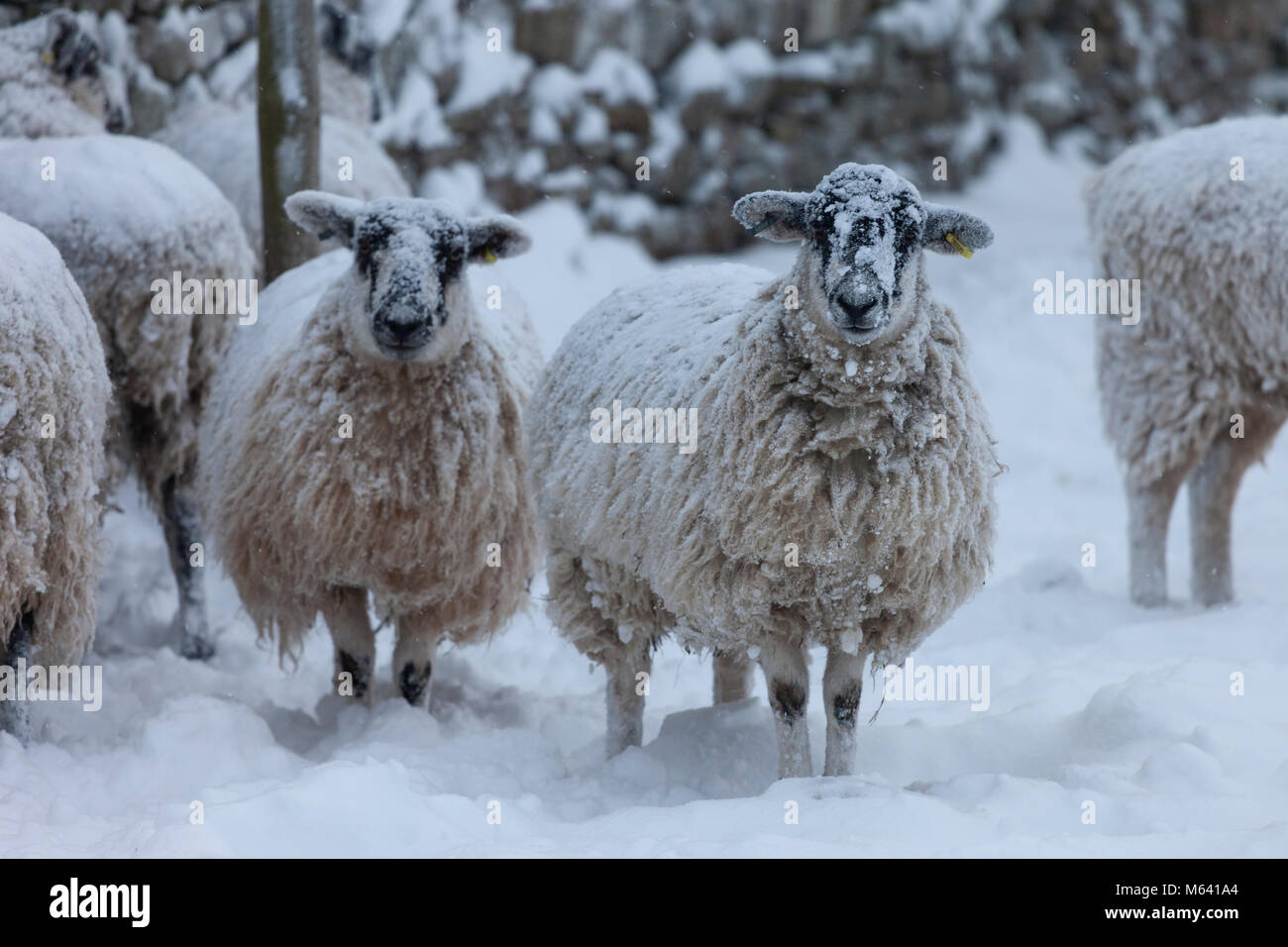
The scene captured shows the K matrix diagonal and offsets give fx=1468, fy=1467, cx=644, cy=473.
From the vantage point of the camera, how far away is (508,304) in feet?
17.9

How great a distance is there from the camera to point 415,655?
5055mm

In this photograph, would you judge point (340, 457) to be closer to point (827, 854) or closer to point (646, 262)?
point (827, 854)

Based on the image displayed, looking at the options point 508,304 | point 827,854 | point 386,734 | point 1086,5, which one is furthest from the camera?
point 1086,5

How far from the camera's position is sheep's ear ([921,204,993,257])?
Answer: 3834mm

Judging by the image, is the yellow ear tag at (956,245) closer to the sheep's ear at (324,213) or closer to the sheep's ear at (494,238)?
the sheep's ear at (494,238)

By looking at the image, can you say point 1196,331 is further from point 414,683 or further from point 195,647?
point 195,647

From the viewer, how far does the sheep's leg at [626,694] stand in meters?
4.59

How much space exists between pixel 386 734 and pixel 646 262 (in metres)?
6.59

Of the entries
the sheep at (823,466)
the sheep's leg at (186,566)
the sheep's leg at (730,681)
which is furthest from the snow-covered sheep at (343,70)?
the sheep at (823,466)

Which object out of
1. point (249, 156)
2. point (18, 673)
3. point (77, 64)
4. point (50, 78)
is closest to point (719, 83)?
point (249, 156)

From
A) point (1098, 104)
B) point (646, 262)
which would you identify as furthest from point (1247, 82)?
point (646, 262)

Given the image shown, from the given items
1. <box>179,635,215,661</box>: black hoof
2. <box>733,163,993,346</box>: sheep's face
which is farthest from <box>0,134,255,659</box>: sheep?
<box>733,163,993,346</box>: sheep's face

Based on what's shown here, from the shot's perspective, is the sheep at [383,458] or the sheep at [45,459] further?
the sheep at [383,458]

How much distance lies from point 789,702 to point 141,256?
298 cm
